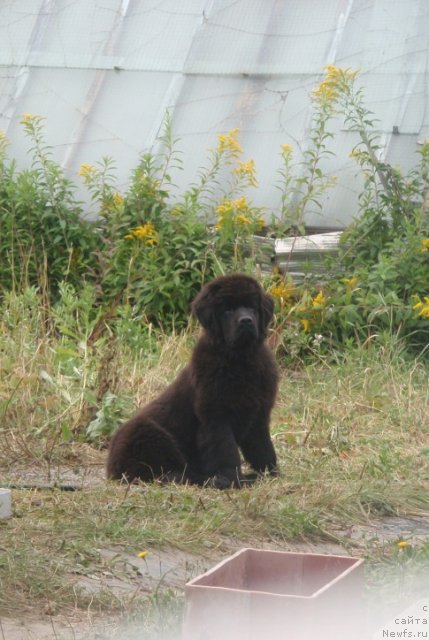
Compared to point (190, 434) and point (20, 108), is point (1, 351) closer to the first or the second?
point (190, 434)

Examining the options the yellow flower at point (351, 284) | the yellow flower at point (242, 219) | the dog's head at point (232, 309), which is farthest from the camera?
the yellow flower at point (242, 219)

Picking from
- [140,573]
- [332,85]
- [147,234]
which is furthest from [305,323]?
[140,573]

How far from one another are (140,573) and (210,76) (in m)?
8.10

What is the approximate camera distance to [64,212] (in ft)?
36.6

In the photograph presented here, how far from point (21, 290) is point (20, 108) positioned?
3.02 metres

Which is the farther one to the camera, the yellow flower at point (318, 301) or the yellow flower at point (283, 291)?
the yellow flower at point (283, 291)

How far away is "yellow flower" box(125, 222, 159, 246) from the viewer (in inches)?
412

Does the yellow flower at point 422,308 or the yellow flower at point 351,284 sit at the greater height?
the yellow flower at point 351,284

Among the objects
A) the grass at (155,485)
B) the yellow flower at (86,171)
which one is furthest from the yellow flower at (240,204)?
the yellow flower at (86,171)

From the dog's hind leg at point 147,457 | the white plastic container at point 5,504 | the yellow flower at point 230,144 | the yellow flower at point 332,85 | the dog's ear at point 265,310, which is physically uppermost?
the yellow flower at point 332,85

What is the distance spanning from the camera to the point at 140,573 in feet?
16.5

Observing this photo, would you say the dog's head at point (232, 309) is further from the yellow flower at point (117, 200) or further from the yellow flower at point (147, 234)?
the yellow flower at point (117, 200)

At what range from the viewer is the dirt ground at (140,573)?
4.27m

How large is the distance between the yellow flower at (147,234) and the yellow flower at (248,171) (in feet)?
3.18
